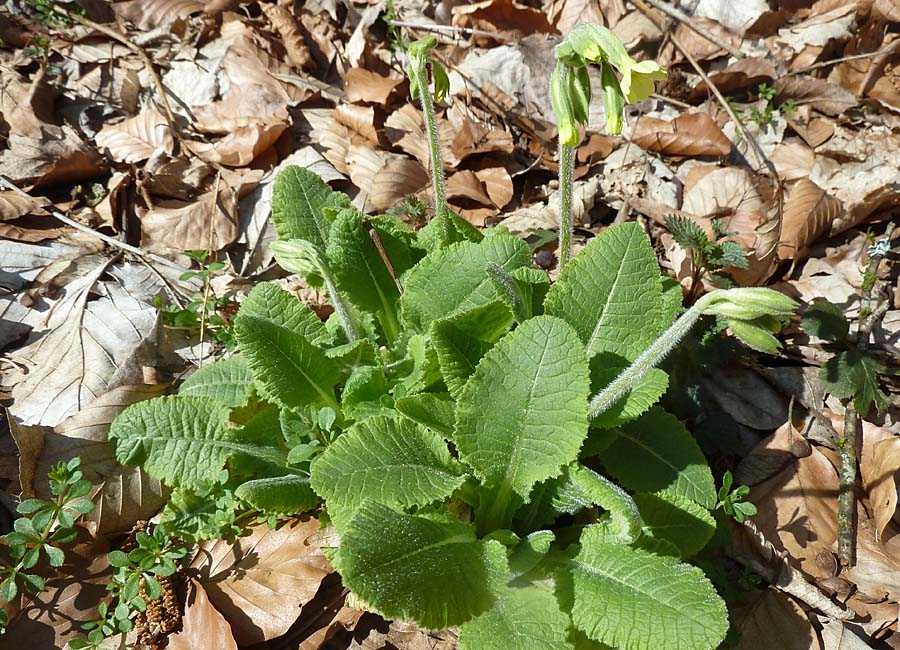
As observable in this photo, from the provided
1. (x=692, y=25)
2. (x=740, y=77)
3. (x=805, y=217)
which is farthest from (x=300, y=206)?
(x=692, y=25)

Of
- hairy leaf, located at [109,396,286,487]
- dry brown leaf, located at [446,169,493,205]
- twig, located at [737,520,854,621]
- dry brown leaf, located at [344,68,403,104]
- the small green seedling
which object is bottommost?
twig, located at [737,520,854,621]

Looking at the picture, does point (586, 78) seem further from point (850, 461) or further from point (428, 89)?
point (850, 461)

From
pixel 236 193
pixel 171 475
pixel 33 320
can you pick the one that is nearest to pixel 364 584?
pixel 171 475

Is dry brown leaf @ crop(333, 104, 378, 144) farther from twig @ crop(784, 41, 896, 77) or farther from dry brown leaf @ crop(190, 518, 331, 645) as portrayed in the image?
twig @ crop(784, 41, 896, 77)

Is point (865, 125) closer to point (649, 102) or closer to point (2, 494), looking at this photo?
point (649, 102)

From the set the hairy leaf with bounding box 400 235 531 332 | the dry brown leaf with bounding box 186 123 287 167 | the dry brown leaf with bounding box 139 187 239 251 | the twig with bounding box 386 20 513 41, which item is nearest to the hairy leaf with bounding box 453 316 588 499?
the hairy leaf with bounding box 400 235 531 332

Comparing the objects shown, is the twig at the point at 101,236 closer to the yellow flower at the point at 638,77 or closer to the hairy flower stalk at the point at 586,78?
the hairy flower stalk at the point at 586,78
